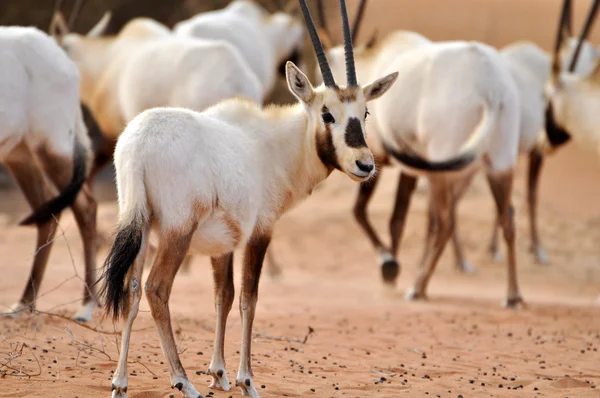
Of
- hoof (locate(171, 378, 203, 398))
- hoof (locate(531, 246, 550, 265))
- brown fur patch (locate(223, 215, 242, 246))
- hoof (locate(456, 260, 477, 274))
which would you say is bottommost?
hoof (locate(456, 260, 477, 274))

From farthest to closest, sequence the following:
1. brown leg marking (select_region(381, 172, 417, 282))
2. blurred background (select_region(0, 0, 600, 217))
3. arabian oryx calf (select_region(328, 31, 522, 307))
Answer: blurred background (select_region(0, 0, 600, 217))
brown leg marking (select_region(381, 172, 417, 282))
arabian oryx calf (select_region(328, 31, 522, 307))

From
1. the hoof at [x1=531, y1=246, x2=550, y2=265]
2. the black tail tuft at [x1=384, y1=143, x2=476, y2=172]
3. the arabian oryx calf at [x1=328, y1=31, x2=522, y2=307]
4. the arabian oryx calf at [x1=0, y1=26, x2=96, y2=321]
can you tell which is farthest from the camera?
the hoof at [x1=531, y1=246, x2=550, y2=265]

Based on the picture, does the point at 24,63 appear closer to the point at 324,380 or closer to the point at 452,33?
the point at 324,380

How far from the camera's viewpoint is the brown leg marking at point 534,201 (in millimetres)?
11562

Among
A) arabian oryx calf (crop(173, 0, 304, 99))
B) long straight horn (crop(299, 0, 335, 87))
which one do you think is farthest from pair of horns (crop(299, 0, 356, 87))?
arabian oryx calf (crop(173, 0, 304, 99))

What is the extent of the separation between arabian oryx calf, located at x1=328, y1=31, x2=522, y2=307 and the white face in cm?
298

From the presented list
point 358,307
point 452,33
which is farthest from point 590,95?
point 452,33

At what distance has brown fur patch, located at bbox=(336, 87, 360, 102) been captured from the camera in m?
4.65

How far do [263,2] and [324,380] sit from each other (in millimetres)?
13852

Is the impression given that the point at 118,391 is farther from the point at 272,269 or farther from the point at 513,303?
the point at 272,269

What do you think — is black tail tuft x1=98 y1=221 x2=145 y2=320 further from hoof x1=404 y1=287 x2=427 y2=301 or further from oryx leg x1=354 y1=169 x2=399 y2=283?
oryx leg x1=354 y1=169 x2=399 y2=283

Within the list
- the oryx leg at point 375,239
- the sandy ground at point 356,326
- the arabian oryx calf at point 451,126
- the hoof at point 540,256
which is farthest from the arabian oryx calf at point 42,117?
the hoof at point 540,256

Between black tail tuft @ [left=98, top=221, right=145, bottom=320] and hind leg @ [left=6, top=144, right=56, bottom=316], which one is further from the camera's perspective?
hind leg @ [left=6, top=144, right=56, bottom=316]

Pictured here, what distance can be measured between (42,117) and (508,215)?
4.14 meters
